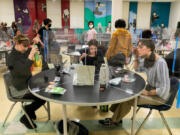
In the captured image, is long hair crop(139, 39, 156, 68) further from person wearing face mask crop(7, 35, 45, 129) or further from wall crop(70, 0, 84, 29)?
wall crop(70, 0, 84, 29)

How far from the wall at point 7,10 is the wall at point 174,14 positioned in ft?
32.6

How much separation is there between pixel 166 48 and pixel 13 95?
461 cm

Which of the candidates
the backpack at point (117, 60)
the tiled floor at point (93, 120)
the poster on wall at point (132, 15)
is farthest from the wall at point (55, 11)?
the tiled floor at point (93, 120)

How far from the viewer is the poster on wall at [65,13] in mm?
10414

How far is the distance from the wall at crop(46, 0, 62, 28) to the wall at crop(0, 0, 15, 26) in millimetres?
2068

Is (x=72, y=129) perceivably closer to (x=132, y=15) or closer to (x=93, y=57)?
(x=93, y=57)

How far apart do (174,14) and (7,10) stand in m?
10.3

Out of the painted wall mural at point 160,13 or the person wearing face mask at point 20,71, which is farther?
the painted wall mural at point 160,13

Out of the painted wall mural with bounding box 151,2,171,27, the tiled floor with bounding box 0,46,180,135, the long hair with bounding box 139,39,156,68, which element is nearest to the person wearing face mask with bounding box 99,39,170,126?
the long hair with bounding box 139,39,156,68

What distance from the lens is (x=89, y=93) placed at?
69.5 inches

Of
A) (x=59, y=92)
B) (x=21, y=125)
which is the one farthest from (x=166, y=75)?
(x=21, y=125)

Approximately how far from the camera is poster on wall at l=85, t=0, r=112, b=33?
10.6 meters

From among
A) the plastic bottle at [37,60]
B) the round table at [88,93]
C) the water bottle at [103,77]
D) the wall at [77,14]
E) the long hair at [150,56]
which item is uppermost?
the wall at [77,14]

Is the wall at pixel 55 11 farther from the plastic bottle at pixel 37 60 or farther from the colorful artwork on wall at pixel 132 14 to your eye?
the plastic bottle at pixel 37 60
